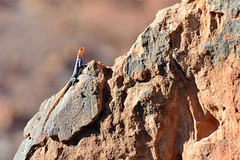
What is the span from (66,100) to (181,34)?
279cm

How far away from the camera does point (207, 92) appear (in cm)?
538

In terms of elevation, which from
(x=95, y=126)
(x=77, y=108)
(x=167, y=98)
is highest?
(x=77, y=108)

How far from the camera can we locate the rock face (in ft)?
16.9

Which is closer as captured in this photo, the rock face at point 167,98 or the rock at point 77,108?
the rock face at point 167,98

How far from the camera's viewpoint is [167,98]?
5762mm

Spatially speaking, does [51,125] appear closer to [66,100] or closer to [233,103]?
[66,100]

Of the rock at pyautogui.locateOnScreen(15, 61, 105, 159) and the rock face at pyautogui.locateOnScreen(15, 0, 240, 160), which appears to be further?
the rock at pyautogui.locateOnScreen(15, 61, 105, 159)

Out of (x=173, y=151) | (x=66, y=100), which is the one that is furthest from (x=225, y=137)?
(x=66, y=100)

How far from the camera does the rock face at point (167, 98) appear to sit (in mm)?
5152

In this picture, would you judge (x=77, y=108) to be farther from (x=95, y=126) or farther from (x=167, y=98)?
(x=167, y=98)

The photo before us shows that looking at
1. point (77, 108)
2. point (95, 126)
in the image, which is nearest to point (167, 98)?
point (95, 126)

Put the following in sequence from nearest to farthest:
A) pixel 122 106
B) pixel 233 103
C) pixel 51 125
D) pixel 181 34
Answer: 1. pixel 233 103
2. pixel 181 34
3. pixel 122 106
4. pixel 51 125

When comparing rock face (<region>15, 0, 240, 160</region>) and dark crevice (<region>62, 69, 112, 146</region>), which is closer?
rock face (<region>15, 0, 240, 160</region>)

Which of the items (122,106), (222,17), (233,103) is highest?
(222,17)
